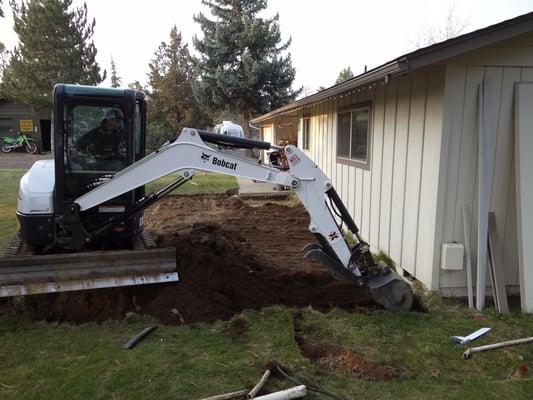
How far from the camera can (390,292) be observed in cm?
461

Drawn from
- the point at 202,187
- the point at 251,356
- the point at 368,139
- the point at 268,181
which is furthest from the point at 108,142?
the point at 202,187

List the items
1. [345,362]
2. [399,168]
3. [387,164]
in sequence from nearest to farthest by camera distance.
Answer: [345,362], [399,168], [387,164]

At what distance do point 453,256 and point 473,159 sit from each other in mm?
1102

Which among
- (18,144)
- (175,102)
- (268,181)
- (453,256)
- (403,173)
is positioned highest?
(175,102)

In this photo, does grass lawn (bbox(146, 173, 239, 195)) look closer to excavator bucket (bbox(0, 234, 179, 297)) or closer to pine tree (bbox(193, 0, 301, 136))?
excavator bucket (bbox(0, 234, 179, 297))

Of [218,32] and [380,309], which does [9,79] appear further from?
[380,309]

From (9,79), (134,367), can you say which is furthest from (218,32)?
(134,367)

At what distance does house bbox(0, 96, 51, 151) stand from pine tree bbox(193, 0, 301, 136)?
485 inches

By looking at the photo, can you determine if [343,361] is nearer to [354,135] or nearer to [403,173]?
[403,173]

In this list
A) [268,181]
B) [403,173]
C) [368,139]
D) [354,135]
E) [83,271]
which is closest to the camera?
[268,181]

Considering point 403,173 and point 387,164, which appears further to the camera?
point 387,164

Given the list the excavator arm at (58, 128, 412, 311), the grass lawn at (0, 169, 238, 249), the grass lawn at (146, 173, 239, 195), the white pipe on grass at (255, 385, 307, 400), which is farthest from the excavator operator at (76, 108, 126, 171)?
the grass lawn at (146, 173, 239, 195)

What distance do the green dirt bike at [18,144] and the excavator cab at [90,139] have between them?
93.7 feet

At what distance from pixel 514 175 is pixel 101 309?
186 inches
